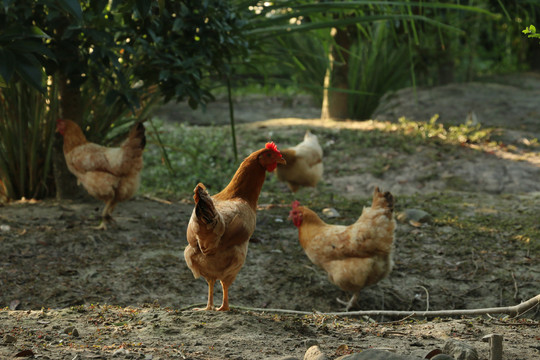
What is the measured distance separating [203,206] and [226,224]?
11.6 inches

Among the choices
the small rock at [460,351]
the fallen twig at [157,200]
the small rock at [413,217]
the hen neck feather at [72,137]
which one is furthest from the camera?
the fallen twig at [157,200]

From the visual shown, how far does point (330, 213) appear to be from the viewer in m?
4.96

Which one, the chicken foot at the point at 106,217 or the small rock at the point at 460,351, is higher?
the chicken foot at the point at 106,217

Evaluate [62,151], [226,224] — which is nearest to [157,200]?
[62,151]

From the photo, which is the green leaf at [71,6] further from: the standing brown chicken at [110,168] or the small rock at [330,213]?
the small rock at [330,213]

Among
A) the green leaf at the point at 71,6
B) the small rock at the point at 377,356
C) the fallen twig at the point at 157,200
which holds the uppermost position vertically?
the green leaf at the point at 71,6

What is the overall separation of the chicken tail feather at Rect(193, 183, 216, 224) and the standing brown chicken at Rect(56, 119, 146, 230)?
2.04 metres

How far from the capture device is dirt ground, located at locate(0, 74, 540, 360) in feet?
7.50

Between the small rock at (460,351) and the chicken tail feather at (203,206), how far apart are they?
3.59ft

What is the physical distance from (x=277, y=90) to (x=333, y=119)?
5202mm

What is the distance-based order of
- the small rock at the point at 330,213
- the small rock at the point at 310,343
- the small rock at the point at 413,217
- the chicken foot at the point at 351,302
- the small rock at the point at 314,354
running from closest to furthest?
the small rock at the point at 314,354 < the small rock at the point at 310,343 < the chicken foot at the point at 351,302 < the small rock at the point at 413,217 < the small rock at the point at 330,213

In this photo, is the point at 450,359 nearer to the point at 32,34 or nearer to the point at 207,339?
the point at 207,339

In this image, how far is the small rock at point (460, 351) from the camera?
2.07 meters

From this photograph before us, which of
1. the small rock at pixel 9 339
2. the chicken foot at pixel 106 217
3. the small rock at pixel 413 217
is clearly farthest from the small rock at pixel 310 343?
the small rock at pixel 413 217
